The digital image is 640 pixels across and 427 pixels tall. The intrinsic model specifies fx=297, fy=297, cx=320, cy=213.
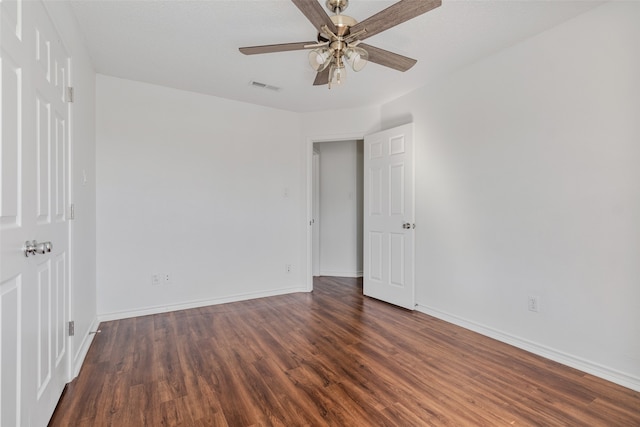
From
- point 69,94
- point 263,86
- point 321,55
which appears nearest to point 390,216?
point 263,86

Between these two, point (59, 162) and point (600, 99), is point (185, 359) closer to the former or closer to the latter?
point (59, 162)

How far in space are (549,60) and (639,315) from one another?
74.0 inches

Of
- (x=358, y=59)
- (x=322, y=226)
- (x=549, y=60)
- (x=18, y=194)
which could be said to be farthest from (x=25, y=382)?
(x=322, y=226)

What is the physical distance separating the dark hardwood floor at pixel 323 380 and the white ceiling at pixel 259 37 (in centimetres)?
247

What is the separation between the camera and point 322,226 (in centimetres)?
524

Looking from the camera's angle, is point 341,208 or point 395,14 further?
point 341,208

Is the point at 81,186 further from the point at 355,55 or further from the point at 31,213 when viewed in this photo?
the point at 355,55

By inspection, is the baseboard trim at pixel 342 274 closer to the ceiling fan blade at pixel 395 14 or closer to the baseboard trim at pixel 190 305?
the baseboard trim at pixel 190 305

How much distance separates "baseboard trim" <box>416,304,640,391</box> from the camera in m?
1.92

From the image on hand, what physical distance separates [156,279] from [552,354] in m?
3.70

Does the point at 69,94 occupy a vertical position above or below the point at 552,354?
above

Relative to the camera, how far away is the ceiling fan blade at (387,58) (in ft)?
6.27

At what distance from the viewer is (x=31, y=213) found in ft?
4.25

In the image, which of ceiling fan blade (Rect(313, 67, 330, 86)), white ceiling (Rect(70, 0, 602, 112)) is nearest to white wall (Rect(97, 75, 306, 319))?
white ceiling (Rect(70, 0, 602, 112))
